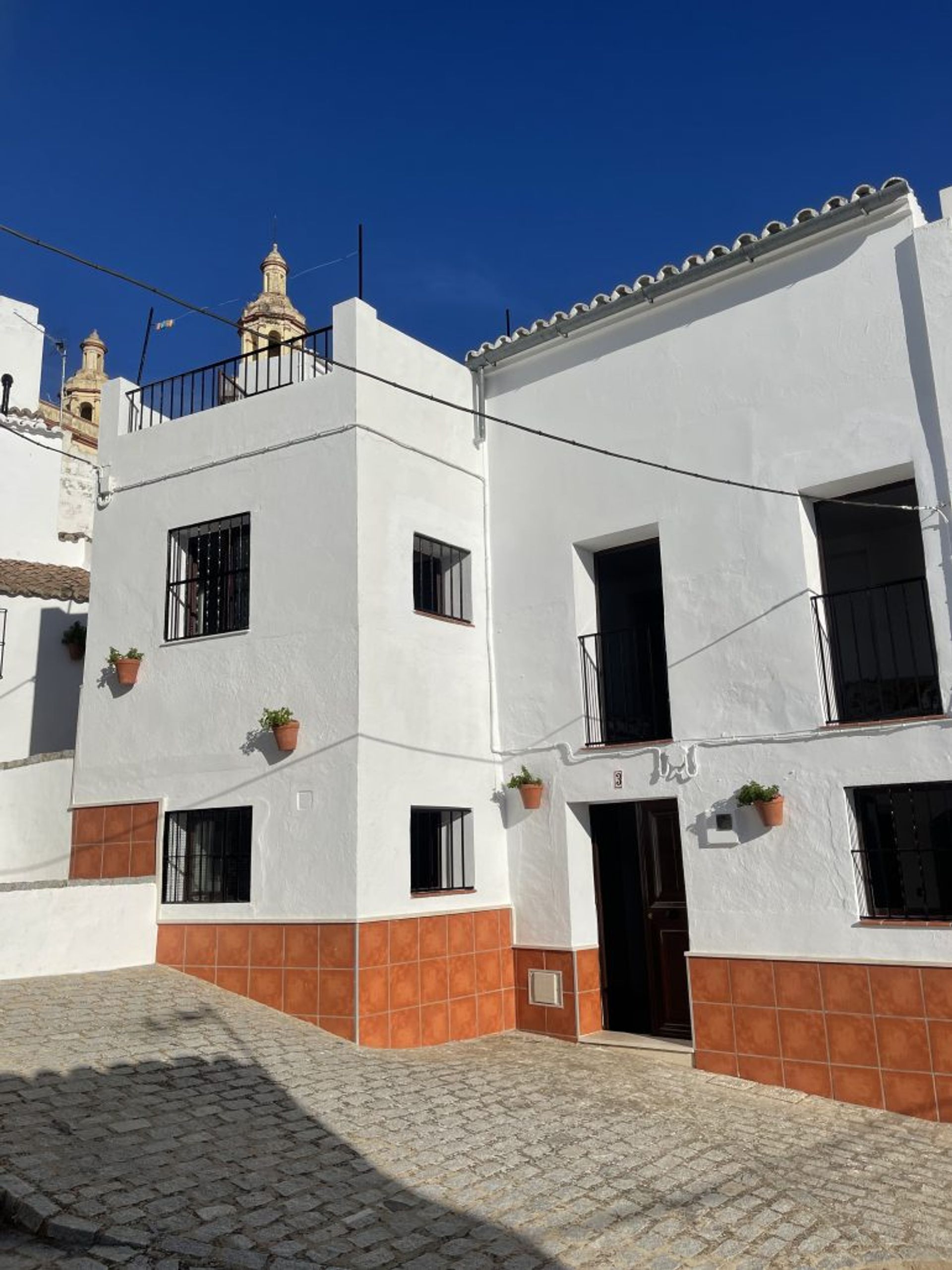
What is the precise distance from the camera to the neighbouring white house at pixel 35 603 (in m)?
11.7

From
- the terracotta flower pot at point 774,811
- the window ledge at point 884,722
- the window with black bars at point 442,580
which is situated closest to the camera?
the window ledge at point 884,722

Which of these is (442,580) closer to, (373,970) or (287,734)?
(287,734)

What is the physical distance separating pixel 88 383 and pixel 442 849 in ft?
101

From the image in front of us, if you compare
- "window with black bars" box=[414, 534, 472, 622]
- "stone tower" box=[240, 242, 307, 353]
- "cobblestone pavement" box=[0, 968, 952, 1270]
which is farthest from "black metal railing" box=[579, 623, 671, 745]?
"stone tower" box=[240, 242, 307, 353]

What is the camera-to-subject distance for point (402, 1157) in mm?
6316

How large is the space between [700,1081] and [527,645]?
4.59 m

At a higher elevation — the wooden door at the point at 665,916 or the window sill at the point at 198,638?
the window sill at the point at 198,638

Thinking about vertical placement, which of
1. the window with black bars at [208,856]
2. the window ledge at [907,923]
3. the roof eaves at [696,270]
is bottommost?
the window ledge at [907,923]

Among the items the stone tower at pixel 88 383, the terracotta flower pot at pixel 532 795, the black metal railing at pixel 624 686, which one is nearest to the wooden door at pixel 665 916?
the black metal railing at pixel 624 686

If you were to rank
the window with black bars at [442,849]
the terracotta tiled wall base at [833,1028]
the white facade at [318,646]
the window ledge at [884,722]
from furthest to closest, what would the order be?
1. the window with black bars at [442,849]
2. the white facade at [318,646]
3. the window ledge at [884,722]
4. the terracotta tiled wall base at [833,1028]

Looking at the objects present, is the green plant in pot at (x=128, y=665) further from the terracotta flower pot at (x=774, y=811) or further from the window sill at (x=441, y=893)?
the terracotta flower pot at (x=774, y=811)

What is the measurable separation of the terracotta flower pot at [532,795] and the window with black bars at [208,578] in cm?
344

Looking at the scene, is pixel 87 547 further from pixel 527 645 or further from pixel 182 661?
pixel 527 645

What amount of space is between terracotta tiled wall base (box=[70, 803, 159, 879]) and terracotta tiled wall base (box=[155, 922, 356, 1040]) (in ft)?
2.78
